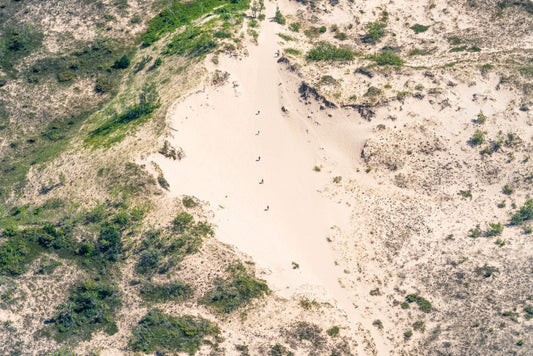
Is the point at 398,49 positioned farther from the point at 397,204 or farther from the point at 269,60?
the point at 397,204

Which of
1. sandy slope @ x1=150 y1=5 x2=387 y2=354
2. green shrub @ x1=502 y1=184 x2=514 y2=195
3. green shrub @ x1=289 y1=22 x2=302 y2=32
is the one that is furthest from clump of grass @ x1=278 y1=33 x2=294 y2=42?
green shrub @ x1=502 y1=184 x2=514 y2=195

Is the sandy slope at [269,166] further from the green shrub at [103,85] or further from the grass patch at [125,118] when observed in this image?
the green shrub at [103,85]

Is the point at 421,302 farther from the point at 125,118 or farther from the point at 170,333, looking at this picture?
the point at 125,118

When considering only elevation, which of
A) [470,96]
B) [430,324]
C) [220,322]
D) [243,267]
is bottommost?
[430,324]

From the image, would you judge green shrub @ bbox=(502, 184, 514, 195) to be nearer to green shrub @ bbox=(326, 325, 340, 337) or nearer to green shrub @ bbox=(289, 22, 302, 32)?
green shrub @ bbox=(326, 325, 340, 337)

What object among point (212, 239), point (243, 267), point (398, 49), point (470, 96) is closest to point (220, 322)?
point (243, 267)

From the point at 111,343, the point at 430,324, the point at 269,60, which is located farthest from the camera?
the point at 269,60
